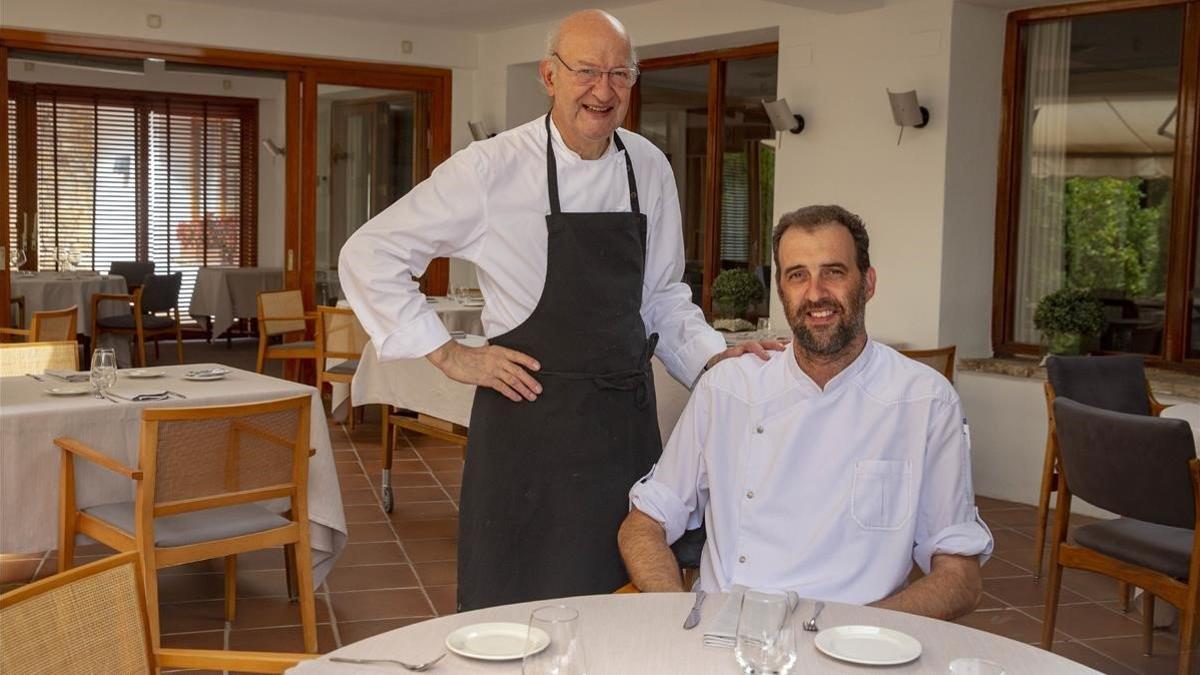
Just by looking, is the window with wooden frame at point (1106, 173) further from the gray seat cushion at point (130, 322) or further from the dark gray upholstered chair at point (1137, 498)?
the gray seat cushion at point (130, 322)

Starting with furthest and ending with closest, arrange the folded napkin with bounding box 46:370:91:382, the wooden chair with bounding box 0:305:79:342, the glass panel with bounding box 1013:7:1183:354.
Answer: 1. the glass panel with bounding box 1013:7:1183:354
2. the wooden chair with bounding box 0:305:79:342
3. the folded napkin with bounding box 46:370:91:382

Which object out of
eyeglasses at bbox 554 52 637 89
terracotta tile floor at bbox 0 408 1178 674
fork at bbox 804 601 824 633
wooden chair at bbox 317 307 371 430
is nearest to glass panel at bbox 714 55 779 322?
wooden chair at bbox 317 307 371 430

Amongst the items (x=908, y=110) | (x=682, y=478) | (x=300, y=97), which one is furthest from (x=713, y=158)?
(x=682, y=478)

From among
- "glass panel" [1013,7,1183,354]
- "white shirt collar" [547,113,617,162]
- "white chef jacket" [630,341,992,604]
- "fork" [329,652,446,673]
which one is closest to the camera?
"fork" [329,652,446,673]

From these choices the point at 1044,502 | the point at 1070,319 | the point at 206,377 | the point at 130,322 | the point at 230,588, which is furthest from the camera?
the point at 130,322

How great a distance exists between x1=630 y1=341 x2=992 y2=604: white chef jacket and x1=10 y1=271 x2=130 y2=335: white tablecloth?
8966 mm

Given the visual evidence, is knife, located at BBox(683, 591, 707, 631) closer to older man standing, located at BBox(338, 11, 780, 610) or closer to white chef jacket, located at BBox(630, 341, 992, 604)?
white chef jacket, located at BBox(630, 341, 992, 604)

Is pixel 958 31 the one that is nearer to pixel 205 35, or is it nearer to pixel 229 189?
pixel 205 35

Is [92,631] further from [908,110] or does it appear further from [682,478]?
[908,110]

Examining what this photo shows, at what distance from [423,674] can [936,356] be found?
4.75m

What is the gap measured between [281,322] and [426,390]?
387cm

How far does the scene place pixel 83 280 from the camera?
10.6m

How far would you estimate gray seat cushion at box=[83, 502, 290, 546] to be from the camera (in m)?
3.67

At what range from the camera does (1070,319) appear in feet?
21.1
